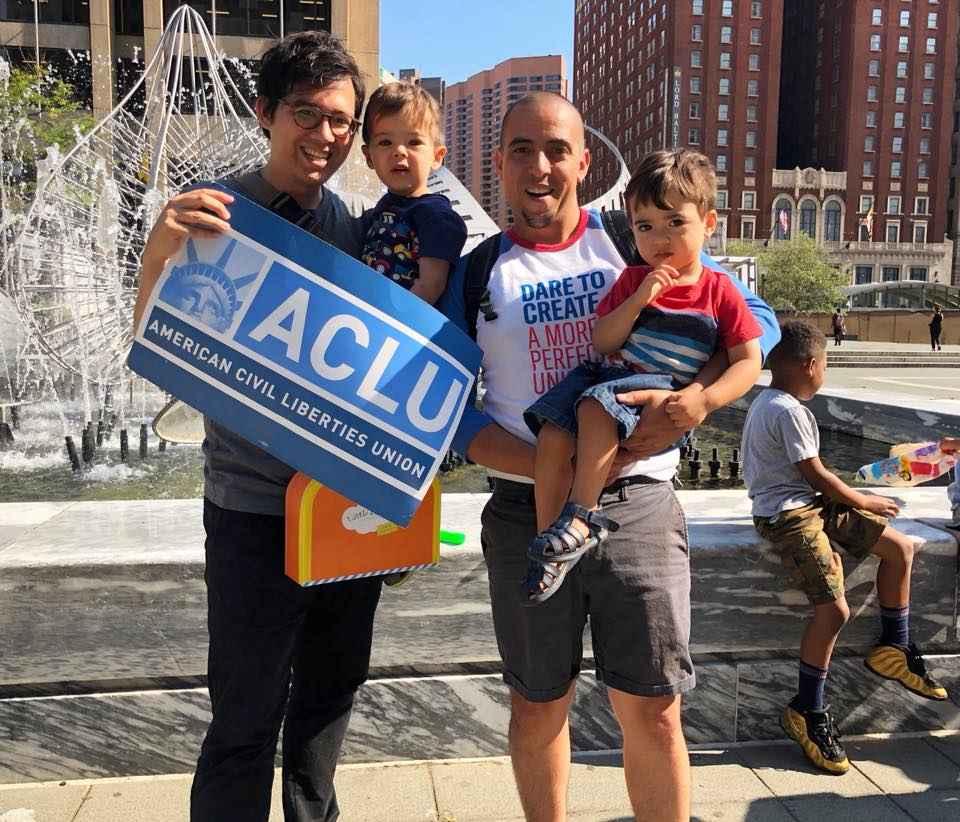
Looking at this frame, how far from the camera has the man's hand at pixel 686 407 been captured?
1.92 metres

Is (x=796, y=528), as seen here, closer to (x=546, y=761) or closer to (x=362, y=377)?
(x=546, y=761)

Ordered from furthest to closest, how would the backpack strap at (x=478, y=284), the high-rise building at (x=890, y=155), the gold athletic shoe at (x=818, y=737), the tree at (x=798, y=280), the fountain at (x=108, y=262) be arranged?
the high-rise building at (x=890, y=155), the tree at (x=798, y=280), the fountain at (x=108, y=262), the gold athletic shoe at (x=818, y=737), the backpack strap at (x=478, y=284)

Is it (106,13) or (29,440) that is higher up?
(106,13)

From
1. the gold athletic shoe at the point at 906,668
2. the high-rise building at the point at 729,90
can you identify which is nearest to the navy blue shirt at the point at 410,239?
the gold athletic shoe at the point at 906,668

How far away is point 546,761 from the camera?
2.10m

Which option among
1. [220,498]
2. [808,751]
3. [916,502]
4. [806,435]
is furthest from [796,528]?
[220,498]

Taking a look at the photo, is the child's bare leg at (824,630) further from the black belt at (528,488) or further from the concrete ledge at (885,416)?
the concrete ledge at (885,416)

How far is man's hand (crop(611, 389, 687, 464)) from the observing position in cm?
191

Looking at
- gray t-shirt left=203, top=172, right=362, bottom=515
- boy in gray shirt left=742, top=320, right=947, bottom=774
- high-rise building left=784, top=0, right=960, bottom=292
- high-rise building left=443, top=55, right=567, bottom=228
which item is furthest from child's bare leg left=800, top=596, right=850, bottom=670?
high-rise building left=443, top=55, right=567, bottom=228

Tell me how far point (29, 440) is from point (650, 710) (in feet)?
31.8

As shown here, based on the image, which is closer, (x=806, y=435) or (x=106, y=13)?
(x=806, y=435)

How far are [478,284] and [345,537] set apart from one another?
A: 72cm

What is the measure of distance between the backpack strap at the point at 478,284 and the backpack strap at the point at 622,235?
0.30 meters

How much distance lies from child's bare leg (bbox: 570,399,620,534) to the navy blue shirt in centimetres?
56
